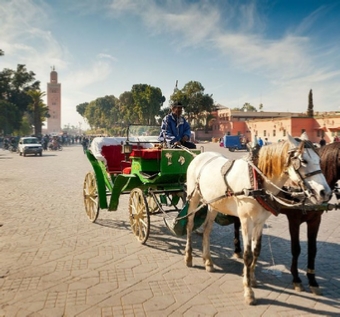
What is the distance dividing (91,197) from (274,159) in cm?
511

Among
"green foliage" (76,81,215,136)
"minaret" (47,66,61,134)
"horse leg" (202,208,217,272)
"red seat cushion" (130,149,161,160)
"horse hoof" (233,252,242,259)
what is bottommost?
"horse hoof" (233,252,242,259)

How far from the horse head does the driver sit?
293cm

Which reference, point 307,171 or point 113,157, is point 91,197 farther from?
point 307,171

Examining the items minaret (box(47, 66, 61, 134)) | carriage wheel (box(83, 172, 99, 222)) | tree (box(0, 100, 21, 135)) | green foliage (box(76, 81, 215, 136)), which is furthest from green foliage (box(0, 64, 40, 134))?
minaret (box(47, 66, 61, 134))

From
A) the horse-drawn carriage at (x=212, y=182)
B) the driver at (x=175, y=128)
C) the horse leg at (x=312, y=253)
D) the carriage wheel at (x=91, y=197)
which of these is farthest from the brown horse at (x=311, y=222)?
the carriage wheel at (x=91, y=197)

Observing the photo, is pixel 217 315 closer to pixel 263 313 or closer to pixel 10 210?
pixel 263 313

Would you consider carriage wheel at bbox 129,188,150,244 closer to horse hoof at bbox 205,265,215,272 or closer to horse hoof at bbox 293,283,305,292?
horse hoof at bbox 205,265,215,272

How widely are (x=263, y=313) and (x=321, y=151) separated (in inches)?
90.5

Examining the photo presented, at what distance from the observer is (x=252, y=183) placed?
3574mm

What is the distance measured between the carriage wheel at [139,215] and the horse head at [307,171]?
2920 millimetres

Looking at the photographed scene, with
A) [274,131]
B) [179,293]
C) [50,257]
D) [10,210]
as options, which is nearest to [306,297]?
[179,293]

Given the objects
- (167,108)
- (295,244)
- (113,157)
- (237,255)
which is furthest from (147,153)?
(167,108)

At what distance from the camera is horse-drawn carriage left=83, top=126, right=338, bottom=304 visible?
10.5 feet

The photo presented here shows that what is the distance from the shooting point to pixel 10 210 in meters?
7.93
